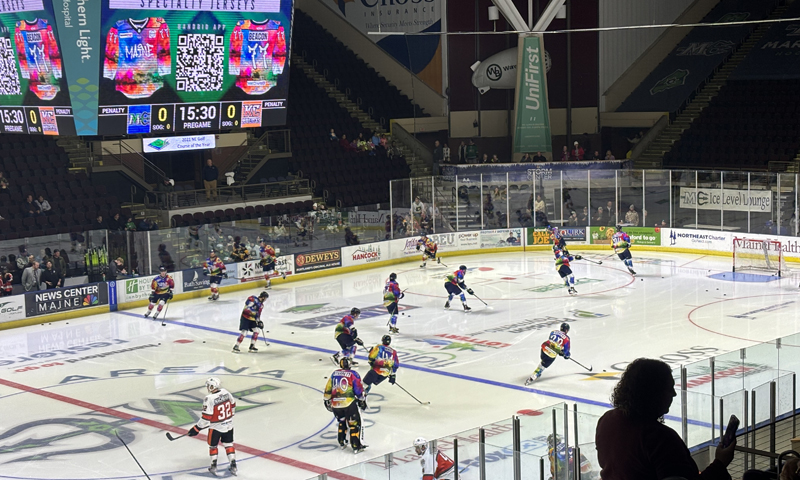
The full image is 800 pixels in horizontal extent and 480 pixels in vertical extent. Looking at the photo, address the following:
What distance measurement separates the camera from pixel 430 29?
35.8 metres

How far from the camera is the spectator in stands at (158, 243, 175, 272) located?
23844mm

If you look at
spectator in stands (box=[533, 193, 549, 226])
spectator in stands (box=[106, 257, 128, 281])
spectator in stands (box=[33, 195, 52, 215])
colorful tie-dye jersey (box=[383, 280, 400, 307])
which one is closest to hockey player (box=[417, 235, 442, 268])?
spectator in stands (box=[533, 193, 549, 226])

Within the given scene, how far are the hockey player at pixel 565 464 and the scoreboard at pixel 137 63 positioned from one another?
53.0 feet

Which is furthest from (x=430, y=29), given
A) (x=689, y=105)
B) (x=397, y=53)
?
(x=689, y=105)

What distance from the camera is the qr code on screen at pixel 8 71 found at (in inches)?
851

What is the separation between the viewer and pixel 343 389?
12.1 metres

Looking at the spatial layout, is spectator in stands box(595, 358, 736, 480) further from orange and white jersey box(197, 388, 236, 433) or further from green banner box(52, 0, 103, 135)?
green banner box(52, 0, 103, 135)

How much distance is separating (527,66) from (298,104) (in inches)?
326

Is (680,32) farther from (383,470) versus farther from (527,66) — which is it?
(383,470)

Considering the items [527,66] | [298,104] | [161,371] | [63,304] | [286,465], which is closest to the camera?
[286,465]

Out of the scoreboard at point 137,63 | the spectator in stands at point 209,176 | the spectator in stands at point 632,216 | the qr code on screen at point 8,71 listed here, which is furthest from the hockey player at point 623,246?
the qr code on screen at point 8,71

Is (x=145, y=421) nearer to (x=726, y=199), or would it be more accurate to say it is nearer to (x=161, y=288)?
(x=161, y=288)

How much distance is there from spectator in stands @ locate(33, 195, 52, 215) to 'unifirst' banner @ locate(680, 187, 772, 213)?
1767 centimetres

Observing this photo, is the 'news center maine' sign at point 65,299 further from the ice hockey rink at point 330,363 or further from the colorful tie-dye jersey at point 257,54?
the colorful tie-dye jersey at point 257,54
